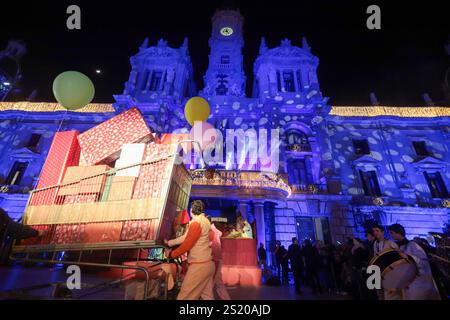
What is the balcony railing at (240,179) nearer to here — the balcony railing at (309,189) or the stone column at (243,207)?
the stone column at (243,207)

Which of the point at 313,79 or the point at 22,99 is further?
the point at 22,99

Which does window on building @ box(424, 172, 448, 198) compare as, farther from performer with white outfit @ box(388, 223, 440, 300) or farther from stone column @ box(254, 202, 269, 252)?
performer with white outfit @ box(388, 223, 440, 300)

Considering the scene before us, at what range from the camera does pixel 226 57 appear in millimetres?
23234

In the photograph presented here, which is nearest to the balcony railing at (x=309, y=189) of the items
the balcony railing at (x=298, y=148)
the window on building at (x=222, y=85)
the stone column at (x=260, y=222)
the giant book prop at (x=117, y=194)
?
the balcony railing at (x=298, y=148)

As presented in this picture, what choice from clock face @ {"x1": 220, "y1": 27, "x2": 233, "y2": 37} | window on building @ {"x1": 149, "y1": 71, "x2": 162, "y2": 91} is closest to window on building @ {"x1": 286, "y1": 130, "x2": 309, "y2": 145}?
window on building @ {"x1": 149, "y1": 71, "x2": 162, "y2": 91}

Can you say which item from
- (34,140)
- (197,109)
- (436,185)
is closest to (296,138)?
(436,185)

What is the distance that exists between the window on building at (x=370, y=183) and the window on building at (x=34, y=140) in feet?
93.6

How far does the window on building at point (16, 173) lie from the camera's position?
58.0 feet

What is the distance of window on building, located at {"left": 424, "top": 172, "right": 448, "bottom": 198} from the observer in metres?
16.4

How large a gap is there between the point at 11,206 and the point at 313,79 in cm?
2712

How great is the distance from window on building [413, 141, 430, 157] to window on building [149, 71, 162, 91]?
2351cm

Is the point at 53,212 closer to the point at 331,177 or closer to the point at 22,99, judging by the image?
the point at 331,177
